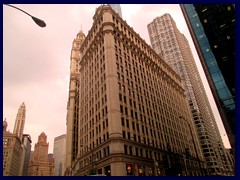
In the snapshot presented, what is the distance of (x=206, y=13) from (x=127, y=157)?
3860 cm

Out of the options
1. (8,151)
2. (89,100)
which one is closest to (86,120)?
(89,100)

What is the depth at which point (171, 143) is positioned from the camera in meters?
60.8

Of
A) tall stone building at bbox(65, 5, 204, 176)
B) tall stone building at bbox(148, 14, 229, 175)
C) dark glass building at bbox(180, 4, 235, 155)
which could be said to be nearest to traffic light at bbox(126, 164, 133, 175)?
tall stone building at bbox(65, 5, 204, 176)

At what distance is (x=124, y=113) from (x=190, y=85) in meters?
95.1

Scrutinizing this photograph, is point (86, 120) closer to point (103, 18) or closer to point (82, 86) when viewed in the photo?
point (82, 86)

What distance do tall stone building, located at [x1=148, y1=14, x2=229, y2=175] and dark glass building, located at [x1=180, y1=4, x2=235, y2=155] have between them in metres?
59.8

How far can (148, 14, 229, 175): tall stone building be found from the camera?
4299 inches

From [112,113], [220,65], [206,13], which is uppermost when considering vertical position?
[206,13]

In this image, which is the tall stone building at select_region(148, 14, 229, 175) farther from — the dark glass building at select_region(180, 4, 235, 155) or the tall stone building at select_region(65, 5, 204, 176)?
the dark glass building at select_region(180, 4, 235, 155)

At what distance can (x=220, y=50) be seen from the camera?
148ft

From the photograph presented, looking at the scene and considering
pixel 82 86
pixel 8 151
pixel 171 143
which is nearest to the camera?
pixel 171 143

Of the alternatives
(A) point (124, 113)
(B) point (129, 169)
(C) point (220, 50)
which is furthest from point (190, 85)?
(B) point (129, 169)

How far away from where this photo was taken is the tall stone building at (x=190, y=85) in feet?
358

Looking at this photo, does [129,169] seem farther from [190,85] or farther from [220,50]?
[190,85]
